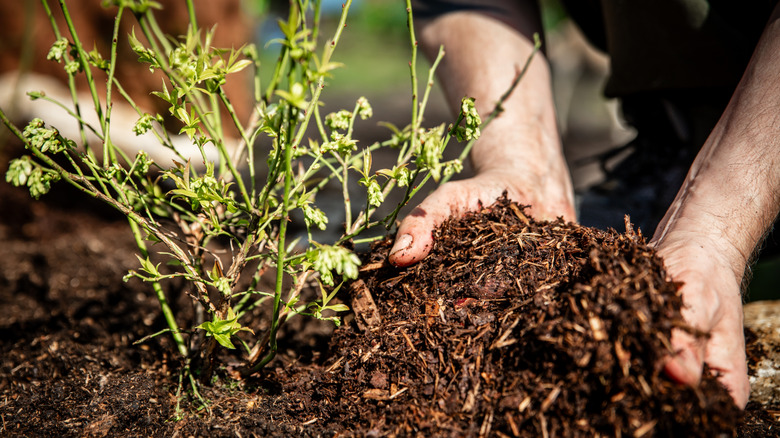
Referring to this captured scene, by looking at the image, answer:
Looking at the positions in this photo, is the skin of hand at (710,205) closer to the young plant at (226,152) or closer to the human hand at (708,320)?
the human hand at (708,320)

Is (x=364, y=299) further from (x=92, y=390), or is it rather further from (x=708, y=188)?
(x=708, y=188)

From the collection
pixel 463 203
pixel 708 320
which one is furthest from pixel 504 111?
pixel 708 320

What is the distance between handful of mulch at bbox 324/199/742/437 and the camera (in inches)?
40.3

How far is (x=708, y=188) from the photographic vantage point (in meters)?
1.42

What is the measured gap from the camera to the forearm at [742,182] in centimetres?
135

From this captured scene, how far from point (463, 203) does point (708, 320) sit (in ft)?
2.55

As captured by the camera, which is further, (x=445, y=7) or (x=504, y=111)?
(x=445, y=7)

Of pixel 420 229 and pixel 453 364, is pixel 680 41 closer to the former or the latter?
pixel 420 229

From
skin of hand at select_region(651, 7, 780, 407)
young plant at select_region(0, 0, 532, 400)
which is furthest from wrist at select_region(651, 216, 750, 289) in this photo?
young plant at select_region(0, 0, 532, 400)

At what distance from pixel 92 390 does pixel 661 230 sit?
1838 mm

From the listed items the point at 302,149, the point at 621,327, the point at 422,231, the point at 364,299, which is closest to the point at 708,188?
the point at 621,327

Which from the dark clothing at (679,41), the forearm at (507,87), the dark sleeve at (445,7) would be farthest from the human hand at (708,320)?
the dark sleeve at (445,7)

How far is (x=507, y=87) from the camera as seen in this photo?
7.58ft

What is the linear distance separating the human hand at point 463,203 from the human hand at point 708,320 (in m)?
0.63
